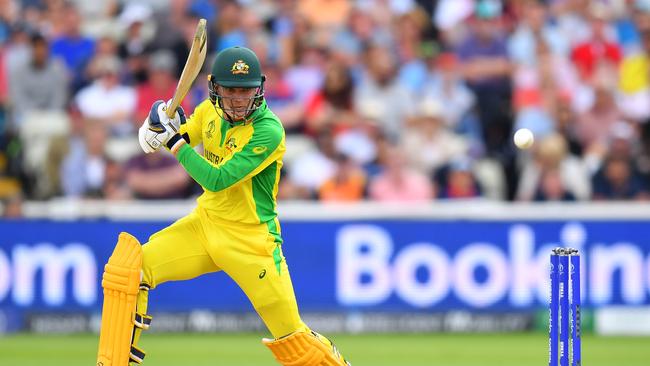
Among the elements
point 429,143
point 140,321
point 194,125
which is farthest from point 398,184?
point 140,321

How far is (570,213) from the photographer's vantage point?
39.1ft

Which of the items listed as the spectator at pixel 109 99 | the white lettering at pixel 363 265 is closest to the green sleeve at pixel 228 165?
the white lettering at pixel 363 265

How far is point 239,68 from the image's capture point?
22.4 feet

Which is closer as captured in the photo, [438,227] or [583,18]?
[438,227]

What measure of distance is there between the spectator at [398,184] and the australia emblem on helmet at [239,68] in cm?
572

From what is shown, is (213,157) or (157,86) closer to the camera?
(213,157)

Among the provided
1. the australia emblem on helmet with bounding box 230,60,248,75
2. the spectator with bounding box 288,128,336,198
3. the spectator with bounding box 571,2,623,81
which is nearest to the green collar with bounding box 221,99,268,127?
the australia emblem on helmet with bounding box 230,60,248,75

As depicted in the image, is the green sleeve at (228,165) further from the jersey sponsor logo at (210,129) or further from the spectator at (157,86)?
the spectator at (157,86)

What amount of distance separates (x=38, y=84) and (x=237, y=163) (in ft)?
23.8

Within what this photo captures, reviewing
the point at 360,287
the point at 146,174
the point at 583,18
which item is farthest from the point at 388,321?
the point at 583,18

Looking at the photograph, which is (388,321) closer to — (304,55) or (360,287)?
(360,287)

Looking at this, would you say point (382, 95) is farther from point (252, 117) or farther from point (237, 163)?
point (237, 163)

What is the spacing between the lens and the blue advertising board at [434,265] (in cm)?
1179

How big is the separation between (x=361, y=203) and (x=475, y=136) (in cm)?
210
